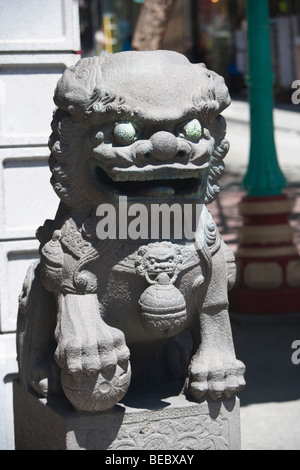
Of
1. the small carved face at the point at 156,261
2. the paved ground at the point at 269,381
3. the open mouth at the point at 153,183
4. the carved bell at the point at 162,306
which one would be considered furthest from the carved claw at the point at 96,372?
the paved ground at the point at 269,381

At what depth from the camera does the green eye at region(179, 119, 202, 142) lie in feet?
9.95

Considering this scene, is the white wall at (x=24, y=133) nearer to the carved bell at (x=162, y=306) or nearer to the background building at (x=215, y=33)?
the carved bell at (x=162, y=306)

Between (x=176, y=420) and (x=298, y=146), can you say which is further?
(x=298, y=146)

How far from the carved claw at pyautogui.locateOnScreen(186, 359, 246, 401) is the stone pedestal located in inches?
2.0

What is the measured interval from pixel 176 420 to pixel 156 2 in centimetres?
527

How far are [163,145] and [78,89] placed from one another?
35 cm

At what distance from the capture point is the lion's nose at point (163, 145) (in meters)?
2.95

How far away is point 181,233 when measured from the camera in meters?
Result: 3.15

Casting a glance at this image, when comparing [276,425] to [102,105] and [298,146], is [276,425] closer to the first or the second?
[102,105]

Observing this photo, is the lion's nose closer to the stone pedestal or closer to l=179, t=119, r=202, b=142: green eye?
l=179, t=119, r=202, b=142: green eye

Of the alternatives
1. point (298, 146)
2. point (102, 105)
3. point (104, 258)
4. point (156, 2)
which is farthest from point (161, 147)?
point (298, 146)

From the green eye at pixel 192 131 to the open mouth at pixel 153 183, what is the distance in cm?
11

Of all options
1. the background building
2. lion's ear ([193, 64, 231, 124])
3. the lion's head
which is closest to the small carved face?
the lion's head

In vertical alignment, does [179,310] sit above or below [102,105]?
below
